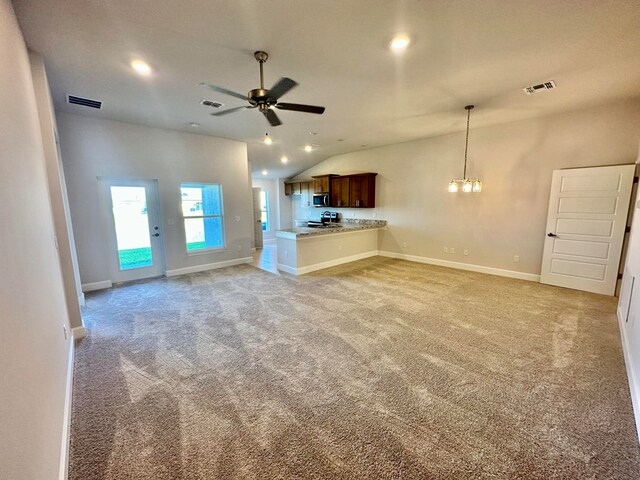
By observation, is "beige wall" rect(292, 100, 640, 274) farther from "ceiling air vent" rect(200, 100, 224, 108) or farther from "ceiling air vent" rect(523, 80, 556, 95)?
"ceiling air vent" rect(200, 100, 224, 108)

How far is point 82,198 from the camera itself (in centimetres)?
455

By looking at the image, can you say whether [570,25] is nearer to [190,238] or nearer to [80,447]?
[80,447]

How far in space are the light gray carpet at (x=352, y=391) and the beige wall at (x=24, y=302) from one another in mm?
459

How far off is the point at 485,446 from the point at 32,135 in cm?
426

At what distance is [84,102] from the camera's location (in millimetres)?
3844

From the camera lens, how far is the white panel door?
4.09 meters

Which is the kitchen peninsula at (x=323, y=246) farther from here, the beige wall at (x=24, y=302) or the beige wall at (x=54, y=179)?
the beige wall at (x=24, y=302)

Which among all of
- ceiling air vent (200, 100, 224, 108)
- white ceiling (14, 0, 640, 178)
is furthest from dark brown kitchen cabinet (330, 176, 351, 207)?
ceiling air vent (200, 100, 224, 108)

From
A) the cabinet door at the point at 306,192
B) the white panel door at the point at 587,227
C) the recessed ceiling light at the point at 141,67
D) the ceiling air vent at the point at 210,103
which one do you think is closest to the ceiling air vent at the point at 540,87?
the white panel door at the point at 587,227

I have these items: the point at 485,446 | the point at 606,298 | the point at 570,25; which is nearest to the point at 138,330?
the point at 485,446

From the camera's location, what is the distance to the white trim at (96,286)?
466cm

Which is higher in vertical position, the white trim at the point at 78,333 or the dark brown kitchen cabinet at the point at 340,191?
the dark brown kitchen cabinet at the point at 340,191

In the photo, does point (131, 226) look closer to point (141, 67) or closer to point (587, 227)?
point (141, 67)

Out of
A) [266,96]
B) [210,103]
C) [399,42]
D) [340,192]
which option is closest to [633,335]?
[399,42]
